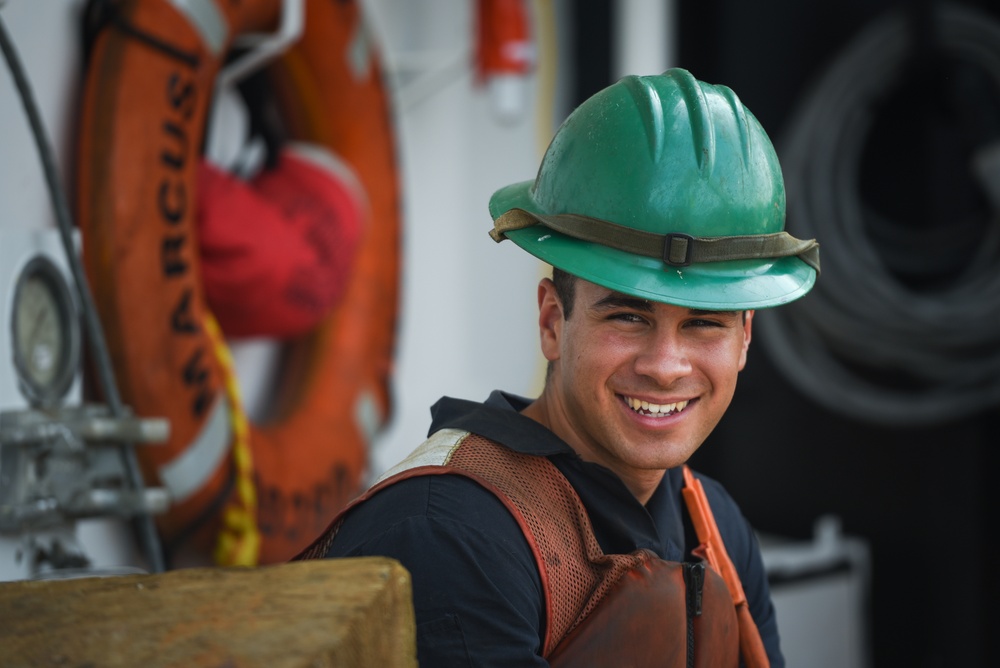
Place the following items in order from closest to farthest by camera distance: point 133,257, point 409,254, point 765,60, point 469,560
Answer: point 469,560, point 133,257, point 409,254, point 765,60

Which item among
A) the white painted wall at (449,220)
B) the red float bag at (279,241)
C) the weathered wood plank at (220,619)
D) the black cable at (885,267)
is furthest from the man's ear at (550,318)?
the black cable at (885,267)

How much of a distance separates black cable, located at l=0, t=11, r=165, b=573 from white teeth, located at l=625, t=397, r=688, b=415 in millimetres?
953

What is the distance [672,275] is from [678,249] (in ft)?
0.10

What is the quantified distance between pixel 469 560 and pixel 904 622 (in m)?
3.31

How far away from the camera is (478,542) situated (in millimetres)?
1264

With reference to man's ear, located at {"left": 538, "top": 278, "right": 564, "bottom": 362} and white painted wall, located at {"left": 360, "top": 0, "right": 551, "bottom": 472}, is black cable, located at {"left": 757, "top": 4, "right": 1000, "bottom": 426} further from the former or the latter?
man's ear, located at {"left": 538, "top": 278, "right": 564, "bottom": 362}

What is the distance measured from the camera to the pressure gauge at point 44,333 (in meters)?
1.94

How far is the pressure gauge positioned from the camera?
1938 mm

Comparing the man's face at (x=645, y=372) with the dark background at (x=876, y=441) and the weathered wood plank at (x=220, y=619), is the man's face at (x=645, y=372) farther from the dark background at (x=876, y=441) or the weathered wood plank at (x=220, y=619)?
the dark background at (x=876, y=441)

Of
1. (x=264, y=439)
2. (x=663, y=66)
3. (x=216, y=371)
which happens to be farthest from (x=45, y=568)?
(x=663, y=66)

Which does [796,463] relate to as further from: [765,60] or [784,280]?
[784,280]

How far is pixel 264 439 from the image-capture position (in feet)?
8.89

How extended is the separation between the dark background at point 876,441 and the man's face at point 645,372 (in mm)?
2632

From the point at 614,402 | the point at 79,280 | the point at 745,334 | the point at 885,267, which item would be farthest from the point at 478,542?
the point at 885,267
